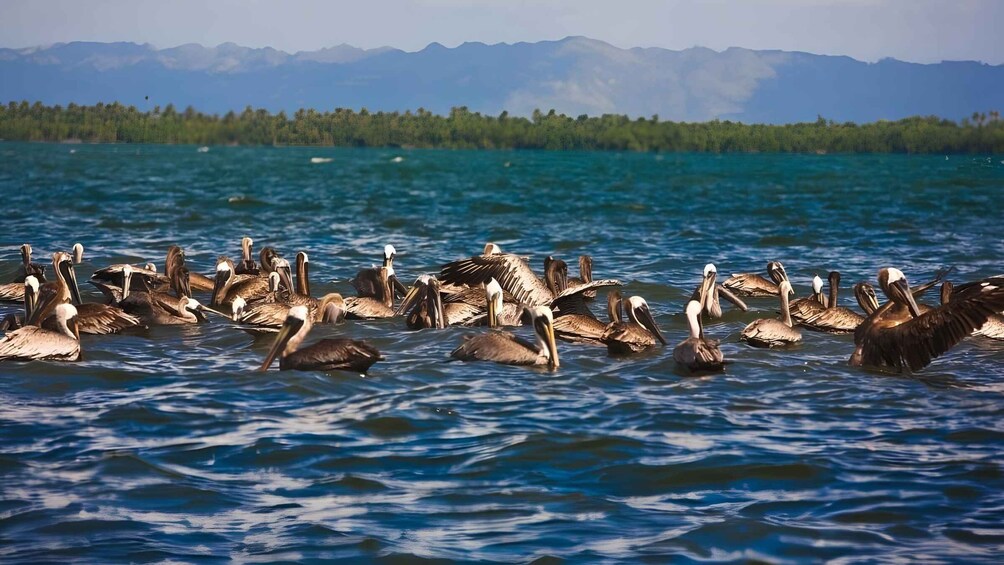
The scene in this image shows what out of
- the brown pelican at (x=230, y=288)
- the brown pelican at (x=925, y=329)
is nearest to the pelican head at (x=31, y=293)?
the brown pelican at (x=230, y=288)

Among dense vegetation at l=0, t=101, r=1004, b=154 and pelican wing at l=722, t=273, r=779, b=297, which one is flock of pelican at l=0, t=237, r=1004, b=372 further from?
dense vegetation at l=0, t=101, r=1004, b=154

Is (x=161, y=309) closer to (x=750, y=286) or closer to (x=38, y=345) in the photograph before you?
(x=38, y=345)

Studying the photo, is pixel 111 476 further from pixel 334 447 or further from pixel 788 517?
pixel 788 517

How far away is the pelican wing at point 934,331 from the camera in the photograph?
380 inches

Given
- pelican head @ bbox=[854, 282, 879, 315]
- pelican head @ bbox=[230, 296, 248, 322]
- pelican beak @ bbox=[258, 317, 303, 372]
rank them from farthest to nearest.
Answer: pelican head @ bbox=[854, 282, 879, 315] → pelican head @ bbox=[230, 296, 248, 322] → pelican beak @ bbox=[258, 317, 303, 372]

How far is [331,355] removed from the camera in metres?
10.0

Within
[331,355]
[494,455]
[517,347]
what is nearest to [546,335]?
[517,347]

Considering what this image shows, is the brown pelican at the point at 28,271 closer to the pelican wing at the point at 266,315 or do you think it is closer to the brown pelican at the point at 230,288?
the brown pelican at the point at 230,288

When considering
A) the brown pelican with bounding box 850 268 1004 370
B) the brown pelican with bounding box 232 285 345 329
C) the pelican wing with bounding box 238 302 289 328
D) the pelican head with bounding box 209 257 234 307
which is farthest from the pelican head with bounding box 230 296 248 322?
the brown pelican with bounding box 850 268 1004 370

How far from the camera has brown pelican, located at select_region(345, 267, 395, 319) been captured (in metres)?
13.2

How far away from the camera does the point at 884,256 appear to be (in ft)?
67.3

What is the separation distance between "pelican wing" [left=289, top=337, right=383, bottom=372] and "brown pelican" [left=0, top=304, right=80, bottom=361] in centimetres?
187

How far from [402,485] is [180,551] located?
4.88 ft

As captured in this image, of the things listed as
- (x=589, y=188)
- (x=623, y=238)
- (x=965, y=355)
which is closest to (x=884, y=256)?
(x=623, y=238)
